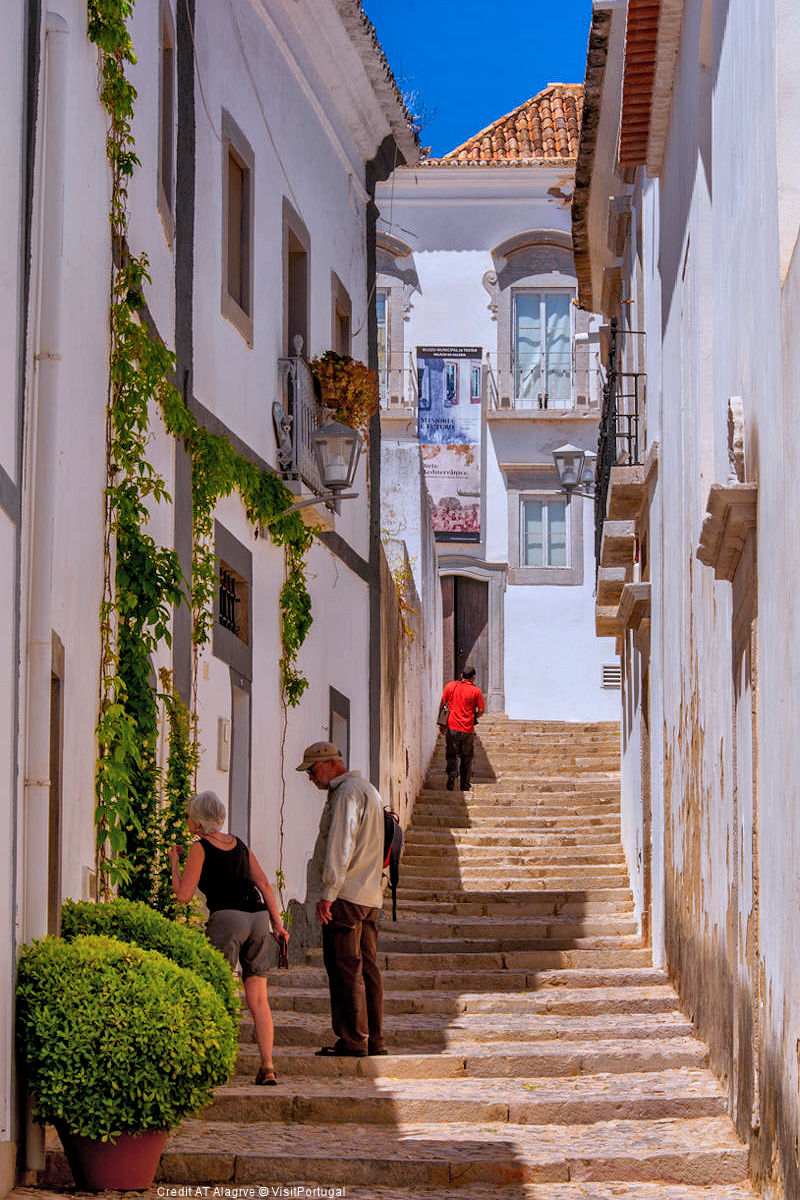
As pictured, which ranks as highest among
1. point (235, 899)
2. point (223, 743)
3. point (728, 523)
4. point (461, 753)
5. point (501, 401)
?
point (501, 401)

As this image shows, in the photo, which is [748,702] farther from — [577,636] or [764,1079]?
[577,636]

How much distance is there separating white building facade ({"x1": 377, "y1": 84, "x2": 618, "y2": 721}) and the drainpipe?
24.2 m

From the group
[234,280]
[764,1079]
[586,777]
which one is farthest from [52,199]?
[586,777]

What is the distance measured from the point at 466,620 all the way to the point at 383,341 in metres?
4.98

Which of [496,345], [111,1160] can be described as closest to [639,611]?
[111,1160]

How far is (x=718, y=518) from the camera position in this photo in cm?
823

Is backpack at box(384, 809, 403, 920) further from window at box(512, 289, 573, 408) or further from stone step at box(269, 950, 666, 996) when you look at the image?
window at box(512, 289, 573, 408)

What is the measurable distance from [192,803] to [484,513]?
77.8ft

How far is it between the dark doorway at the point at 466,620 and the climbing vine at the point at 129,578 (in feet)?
72.3

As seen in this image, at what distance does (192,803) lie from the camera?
996cm

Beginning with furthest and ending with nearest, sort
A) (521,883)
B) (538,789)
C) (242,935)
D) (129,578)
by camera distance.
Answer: (538,789) < (521,883) < (129,578) < (242,935)

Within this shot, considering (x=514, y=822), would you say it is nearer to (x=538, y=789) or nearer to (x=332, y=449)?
(x=538, y=789)

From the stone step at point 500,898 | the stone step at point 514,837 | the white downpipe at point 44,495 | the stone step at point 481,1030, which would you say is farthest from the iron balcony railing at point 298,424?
the white downpipe at point 44,495

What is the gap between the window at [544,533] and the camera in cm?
3350
